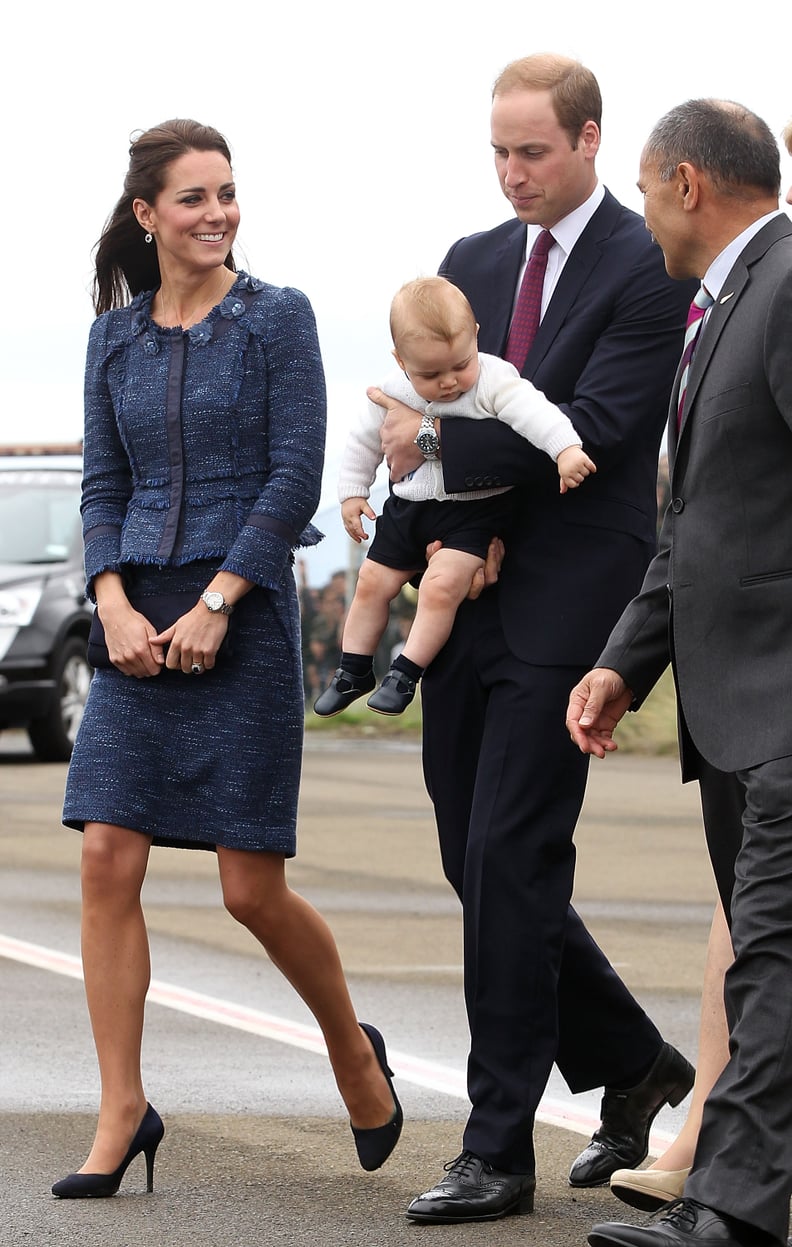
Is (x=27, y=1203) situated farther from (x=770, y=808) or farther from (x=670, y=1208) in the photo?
(x=770, y=808)

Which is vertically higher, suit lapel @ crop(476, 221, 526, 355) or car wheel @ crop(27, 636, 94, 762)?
suit lapel @ crop(476, 221, 526, 355)

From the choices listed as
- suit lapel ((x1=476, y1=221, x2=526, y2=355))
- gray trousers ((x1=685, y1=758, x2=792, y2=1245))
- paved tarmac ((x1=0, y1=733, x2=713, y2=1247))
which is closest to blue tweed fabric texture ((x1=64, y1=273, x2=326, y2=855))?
suit lapel ((x1=476, y1=221, x2=526, y2=355))

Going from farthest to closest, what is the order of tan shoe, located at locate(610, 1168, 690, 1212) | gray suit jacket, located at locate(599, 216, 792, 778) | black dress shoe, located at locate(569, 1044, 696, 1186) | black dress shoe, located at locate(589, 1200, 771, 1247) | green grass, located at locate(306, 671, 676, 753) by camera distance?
green grass, located at locate(306, 671, 676, 753)
black dress shoe, located at locate(569, 1044, 696, 1186)
tan shoe, located at locate(610, 1168, 690, 1212)
gray suit jacket, located at locate(599, 216, 792, 778)
black dress shoe, located at locate(589, 1200, 771, 1247)

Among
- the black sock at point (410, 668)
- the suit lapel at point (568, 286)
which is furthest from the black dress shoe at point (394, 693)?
the suit lapel at point (568, 286)

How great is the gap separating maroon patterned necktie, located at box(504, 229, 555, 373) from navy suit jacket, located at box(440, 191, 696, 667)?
30mm

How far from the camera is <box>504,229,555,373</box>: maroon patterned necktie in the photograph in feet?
15.9

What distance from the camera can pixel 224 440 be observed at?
488cm

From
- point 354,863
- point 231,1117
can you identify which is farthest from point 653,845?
point 231,1117

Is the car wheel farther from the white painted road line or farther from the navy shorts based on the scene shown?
the navy shorts

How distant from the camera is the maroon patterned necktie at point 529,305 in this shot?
4.84 meters

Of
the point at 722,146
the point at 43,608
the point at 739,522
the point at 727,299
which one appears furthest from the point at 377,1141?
the point at 43,608

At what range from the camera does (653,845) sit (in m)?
12.3

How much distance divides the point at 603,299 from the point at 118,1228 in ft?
6.89

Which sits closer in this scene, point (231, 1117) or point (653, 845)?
point (231, 1117)
